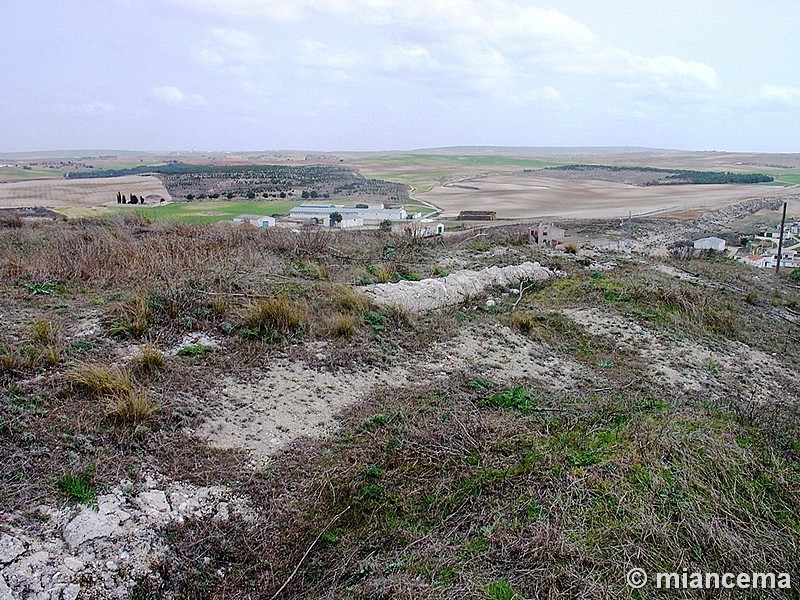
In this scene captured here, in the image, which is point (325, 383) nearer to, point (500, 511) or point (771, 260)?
point (500, 511)

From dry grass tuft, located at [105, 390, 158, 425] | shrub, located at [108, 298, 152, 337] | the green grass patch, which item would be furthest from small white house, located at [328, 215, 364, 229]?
the green grass patch

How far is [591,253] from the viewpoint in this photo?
17094 millimetres

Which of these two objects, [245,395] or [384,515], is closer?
[384,515]

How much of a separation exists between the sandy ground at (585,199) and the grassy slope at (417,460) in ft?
117

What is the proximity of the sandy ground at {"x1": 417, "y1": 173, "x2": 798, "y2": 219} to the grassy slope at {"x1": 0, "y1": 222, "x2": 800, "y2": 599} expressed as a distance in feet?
117

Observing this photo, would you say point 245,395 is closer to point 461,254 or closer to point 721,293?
point 461,254

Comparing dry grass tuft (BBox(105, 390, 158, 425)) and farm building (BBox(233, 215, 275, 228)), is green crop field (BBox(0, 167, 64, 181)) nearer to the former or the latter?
farm building (BBox(233, 215, 275, 228))

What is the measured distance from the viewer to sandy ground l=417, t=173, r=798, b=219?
155 ft

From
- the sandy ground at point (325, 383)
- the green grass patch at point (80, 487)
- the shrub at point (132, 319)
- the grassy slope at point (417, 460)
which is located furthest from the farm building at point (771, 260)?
the green grass patch at point (80, 487)

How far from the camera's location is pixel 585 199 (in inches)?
2322

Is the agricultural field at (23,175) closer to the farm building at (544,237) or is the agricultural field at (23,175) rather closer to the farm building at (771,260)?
the farm building at (544,237)

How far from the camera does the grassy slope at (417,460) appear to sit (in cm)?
347

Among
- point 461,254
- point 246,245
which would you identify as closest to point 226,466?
point 246,245

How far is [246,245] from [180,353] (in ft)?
18.6
